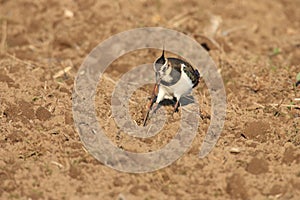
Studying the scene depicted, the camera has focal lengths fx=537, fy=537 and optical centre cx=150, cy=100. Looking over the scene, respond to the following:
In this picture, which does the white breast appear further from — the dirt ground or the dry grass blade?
the dry grass blade

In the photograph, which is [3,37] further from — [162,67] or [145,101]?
[162,67]

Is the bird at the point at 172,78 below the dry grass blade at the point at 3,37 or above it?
below

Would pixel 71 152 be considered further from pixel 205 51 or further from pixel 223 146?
pixel 205 51

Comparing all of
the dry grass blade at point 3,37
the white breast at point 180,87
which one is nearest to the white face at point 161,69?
the white breast at point 180,87

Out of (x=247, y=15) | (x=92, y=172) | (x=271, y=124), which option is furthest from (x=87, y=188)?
(x=247, y=15)

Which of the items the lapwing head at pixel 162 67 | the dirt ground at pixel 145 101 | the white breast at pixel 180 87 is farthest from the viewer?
the white breast at pixel 180 87

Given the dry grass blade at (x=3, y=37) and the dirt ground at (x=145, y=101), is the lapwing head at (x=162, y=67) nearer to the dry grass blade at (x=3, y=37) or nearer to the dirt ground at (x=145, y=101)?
the dirt ground at (x=145, y=101)

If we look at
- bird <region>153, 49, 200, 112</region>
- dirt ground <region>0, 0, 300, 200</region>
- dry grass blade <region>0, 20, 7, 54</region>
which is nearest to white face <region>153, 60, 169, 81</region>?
bird <region>153, 49, 200, 112</region>
